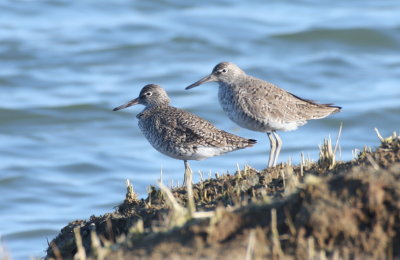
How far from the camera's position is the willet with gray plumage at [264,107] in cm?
990

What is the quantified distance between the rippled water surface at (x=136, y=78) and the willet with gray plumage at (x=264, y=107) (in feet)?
14.2

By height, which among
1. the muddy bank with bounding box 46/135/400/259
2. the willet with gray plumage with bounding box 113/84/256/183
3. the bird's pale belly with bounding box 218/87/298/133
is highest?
the bird's pale belly with bounding box 218/87/298/133

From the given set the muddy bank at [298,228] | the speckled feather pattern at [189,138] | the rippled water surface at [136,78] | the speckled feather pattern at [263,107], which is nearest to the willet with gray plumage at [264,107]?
the speckled feather pattern at [263,107]

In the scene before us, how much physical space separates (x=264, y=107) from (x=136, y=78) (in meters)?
11.1

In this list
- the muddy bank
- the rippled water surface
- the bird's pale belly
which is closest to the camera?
the muddy bank

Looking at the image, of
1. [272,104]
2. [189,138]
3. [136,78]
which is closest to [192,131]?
[189,138]

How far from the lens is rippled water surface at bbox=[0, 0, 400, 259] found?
Result: 15492mm

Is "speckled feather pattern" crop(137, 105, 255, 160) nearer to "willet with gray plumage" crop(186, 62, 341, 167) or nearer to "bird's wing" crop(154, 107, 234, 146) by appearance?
"bird's wing" crop(154, 107, 234, 146)

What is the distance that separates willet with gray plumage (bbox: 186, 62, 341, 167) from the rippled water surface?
14.2 ft

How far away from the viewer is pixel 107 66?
2167cm

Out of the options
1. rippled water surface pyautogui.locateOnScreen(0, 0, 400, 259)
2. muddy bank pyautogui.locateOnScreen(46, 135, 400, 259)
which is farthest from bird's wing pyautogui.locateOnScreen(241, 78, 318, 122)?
rippled water surface pyautogui.locateOnScreen(0, 0, 400, 259)

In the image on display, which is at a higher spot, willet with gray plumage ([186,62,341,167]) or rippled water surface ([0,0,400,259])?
rippled water surface ([0,0,400,259])

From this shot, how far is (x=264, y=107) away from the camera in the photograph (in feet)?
32.6

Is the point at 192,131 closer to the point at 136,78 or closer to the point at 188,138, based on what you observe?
the point at 188,138
